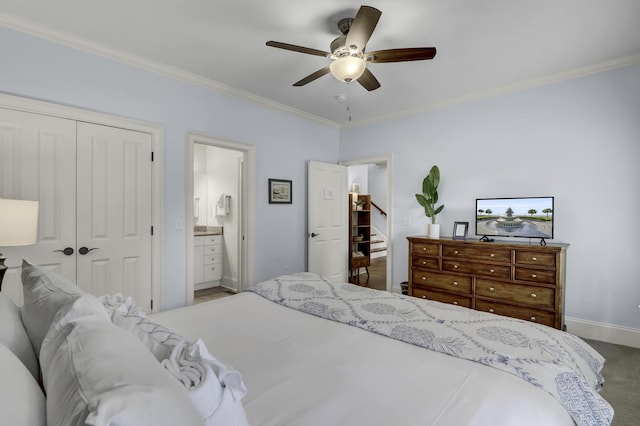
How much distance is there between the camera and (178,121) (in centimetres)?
345

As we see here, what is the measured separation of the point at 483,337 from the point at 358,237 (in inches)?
187

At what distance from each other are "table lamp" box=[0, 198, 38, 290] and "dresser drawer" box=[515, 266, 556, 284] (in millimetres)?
3990

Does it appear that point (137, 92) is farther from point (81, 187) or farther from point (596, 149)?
point (596, 149)

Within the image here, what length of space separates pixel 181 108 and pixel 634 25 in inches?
161

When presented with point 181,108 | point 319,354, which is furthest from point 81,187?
point 319,354

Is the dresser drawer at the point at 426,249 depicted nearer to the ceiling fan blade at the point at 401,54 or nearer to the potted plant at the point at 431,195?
the potted plant at the point at 431,195

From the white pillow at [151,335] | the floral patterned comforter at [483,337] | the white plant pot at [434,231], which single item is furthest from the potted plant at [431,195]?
the white pillow at [151,335]

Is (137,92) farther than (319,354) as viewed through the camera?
Yes

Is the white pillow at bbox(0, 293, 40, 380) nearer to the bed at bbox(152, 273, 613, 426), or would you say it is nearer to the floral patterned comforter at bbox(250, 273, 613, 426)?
the bed at bbox(152, 273, 613, 426)

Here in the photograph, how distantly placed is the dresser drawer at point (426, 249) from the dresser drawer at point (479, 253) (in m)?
0.08

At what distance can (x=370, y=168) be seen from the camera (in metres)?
9.29

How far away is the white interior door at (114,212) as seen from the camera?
2.84m

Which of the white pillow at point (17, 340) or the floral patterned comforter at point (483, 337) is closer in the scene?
the white pillow at point (17, 340)

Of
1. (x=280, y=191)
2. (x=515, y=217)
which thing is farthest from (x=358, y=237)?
(x=515, y=217)
